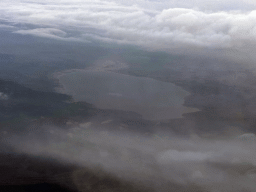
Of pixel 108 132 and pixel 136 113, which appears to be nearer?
pixel 108 132

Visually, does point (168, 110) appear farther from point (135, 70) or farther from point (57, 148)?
point (135, 70)

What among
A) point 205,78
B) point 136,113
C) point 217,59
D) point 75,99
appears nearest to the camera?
point 136,113

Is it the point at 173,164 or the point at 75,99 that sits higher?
the point at 75,99

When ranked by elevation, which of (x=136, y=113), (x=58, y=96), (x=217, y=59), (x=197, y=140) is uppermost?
(x=217, y=59)

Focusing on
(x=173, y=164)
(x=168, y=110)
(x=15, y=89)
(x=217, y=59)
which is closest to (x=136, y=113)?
(x=168, y=110)

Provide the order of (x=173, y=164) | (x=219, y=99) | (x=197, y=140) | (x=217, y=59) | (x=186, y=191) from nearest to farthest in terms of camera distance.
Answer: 1. (x=186, y=191)
2. (x=173, y=164)
3. (x=197, y=140)
4. (x=219, y=99)
5. (x=217, y=59)

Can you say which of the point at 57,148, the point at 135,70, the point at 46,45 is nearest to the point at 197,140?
the point at 57,148

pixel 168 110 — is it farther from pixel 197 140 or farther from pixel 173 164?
pixel 173 164
